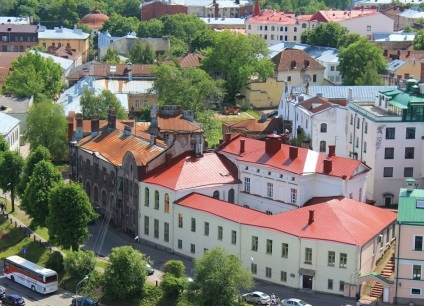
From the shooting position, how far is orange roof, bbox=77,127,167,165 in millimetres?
89875

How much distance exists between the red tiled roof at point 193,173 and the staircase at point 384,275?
16779mm

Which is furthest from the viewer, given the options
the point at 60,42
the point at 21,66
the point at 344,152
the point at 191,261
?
the point at 60,42

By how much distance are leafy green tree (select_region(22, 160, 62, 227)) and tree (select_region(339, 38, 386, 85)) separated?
68621mm

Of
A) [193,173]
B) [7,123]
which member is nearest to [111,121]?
[193,173]

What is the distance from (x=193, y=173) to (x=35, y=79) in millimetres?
57187

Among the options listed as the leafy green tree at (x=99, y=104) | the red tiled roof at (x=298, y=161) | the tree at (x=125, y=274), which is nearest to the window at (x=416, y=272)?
the red tiled roof at (x=298, y=161)

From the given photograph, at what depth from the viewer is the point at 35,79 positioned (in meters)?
138

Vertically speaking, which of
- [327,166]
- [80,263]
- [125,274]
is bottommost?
[80,263]

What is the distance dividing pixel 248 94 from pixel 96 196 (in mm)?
56578

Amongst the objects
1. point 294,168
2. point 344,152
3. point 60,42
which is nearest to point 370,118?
point 344,152

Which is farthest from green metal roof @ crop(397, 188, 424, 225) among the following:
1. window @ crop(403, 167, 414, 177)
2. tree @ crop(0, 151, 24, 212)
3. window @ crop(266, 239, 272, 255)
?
tree @ crop(0, 151, 24, 212)

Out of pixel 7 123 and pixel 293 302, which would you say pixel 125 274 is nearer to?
pixel 293 302

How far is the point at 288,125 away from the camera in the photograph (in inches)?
4510

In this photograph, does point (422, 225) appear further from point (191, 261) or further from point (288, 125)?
point (288, 125)
